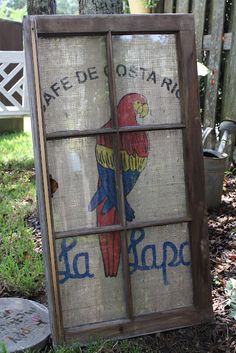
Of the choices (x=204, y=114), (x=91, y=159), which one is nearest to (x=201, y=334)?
(x=91, y=159)

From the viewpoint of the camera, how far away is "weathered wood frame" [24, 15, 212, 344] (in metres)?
2.27

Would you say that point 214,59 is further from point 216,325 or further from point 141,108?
point 216,325

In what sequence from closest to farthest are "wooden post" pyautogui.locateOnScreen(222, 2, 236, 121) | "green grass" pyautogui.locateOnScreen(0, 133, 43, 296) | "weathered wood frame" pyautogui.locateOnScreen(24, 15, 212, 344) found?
"weathered wood frame" pyautogui.locateOnScreen(24, 15, 212, 344) < "green grass" pyautogui.locateOnScreen(0, 133, 43, 296) < "wooden post" pyautogui.locateOnScreen(222, 2, 236, 121)

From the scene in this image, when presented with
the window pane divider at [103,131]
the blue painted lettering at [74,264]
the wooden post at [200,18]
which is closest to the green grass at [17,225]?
the blue painted lettering at [74,264]

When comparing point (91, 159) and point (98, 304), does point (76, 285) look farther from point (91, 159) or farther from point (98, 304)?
point (91, 159)

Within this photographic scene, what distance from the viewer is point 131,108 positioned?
2418 mm

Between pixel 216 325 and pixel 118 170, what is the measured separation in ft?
3.00

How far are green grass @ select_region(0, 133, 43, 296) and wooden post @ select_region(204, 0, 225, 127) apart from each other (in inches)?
72.4

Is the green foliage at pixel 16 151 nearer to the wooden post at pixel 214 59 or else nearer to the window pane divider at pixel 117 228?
the wooden post at pixel 214 59

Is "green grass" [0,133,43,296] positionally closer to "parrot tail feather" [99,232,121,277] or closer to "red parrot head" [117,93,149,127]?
"parrot tail feather" [99,232,121,277]

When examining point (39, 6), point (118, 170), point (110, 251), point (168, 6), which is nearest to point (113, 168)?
point (118, 170)

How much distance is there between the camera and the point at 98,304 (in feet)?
8.08

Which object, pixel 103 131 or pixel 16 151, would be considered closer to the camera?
pixel 103 131

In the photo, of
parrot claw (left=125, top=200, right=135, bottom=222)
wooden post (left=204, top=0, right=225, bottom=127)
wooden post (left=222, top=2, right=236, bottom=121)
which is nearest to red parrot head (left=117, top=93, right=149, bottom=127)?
parrot claw (left=125, top=200, right=135, bottom=222)
